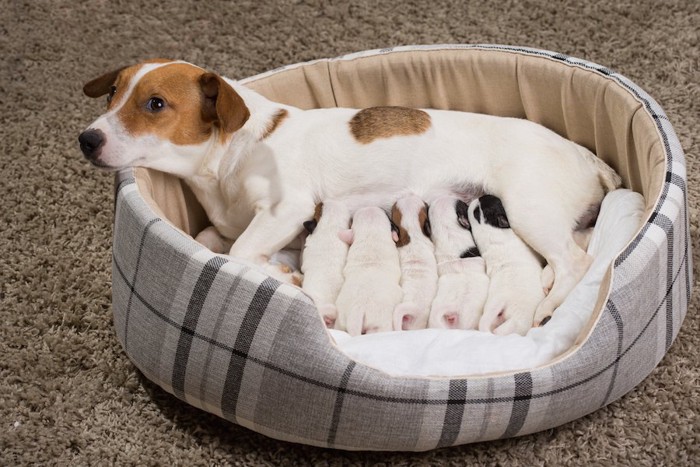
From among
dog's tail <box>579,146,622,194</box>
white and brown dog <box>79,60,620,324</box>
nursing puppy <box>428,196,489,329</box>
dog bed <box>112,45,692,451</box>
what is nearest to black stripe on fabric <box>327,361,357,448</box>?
dog bed <box>112,45,692,451</box>

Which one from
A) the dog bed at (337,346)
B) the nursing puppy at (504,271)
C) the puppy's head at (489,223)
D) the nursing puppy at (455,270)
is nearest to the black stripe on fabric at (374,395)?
the dog bed at (337,346)

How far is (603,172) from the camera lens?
8.91 feet

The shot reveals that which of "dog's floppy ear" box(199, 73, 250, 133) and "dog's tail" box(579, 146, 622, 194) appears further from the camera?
"dog's tail" box(579, 146, 622, 194)

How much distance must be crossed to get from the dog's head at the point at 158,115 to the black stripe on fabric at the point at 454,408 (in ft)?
3.39

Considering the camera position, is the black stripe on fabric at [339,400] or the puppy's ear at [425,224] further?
the puppy's ear at [425,224]

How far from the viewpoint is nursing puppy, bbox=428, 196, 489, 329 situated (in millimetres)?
2281

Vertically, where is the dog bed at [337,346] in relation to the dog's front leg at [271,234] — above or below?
above

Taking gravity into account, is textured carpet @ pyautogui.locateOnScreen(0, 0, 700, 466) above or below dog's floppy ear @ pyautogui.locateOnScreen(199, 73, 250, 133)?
below

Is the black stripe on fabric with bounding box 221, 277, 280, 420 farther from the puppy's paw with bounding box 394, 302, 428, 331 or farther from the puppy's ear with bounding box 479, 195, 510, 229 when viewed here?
the puppy's ear with bounding box 479, 195, 510, 229

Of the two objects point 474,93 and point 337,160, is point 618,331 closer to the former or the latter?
point 337,160

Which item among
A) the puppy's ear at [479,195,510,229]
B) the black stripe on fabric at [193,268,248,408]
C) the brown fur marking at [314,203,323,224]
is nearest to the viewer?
the black stripe on fabric at [193,268,248,408]

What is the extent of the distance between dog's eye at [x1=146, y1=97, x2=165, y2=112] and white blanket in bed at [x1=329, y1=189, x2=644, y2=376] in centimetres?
86

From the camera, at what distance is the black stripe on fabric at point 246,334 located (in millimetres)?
1951

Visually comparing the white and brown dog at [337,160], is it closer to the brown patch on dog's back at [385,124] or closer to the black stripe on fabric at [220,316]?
the brown patch on dog's back at [385,124]
